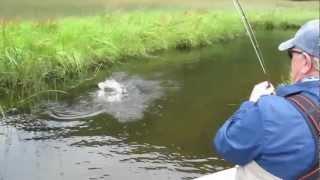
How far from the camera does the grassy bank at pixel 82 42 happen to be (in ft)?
29.2

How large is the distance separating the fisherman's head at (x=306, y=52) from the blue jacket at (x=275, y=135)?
52mm

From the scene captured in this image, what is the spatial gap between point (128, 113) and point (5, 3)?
13.2 meters

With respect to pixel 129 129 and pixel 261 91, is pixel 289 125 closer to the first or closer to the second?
pixel 261 91

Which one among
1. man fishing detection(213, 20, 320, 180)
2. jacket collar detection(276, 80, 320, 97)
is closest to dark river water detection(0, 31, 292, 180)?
man fishing detection(213, 20, 320, 180)

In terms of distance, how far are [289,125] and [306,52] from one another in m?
0.33

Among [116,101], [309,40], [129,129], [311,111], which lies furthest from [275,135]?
[116,101]

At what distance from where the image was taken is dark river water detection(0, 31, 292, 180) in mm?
6430

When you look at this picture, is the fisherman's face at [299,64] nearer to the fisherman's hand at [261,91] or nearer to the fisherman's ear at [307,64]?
the fisherman's ear at [307,64]

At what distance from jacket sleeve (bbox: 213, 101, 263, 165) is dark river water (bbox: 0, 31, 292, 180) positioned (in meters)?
3.61

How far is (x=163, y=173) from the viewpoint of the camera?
639 cm

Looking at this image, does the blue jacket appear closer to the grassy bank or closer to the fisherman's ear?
the fisherman's ear

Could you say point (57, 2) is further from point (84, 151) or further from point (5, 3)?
point (84, 151)

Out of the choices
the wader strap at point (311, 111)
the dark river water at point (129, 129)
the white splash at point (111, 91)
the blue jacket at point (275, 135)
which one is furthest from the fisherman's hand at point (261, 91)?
the white splash at point (111, 91)

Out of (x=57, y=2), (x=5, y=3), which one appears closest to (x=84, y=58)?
(x=5, y=3)
